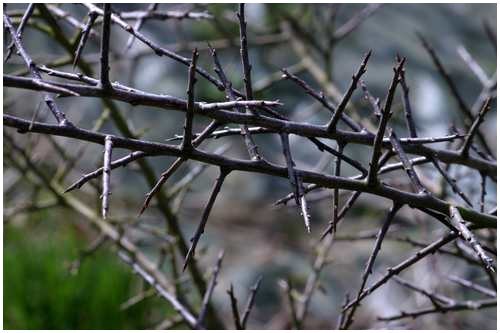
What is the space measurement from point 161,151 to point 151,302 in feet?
8.12

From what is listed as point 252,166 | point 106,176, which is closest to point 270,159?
point 252,166

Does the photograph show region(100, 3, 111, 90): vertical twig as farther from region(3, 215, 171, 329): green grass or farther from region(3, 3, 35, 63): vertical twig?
region(3, 215, 171, 329): green grass

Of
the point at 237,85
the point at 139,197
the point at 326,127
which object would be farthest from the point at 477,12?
the point at 326,127

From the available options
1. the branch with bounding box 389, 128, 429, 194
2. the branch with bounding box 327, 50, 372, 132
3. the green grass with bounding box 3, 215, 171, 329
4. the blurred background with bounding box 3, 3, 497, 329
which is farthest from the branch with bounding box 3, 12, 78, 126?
the blurred background with bounding box 3, 3, 497, 329

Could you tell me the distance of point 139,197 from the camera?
537 centimetres

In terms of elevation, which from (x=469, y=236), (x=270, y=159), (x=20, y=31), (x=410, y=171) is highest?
(x=270, y=159)

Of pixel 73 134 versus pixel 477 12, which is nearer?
pixel 73 134

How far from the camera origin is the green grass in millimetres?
3182

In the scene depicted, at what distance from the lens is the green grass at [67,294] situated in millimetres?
3182

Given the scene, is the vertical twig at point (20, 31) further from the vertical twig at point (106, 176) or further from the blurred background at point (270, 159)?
the blurred background at point (270, 159)

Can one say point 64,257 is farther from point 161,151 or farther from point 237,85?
point 161,151

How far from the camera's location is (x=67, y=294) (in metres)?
3.22

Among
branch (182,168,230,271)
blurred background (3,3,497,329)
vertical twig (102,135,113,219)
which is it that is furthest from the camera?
blurred background (3,3,497,329)

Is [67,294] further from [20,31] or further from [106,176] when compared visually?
[106,176]
